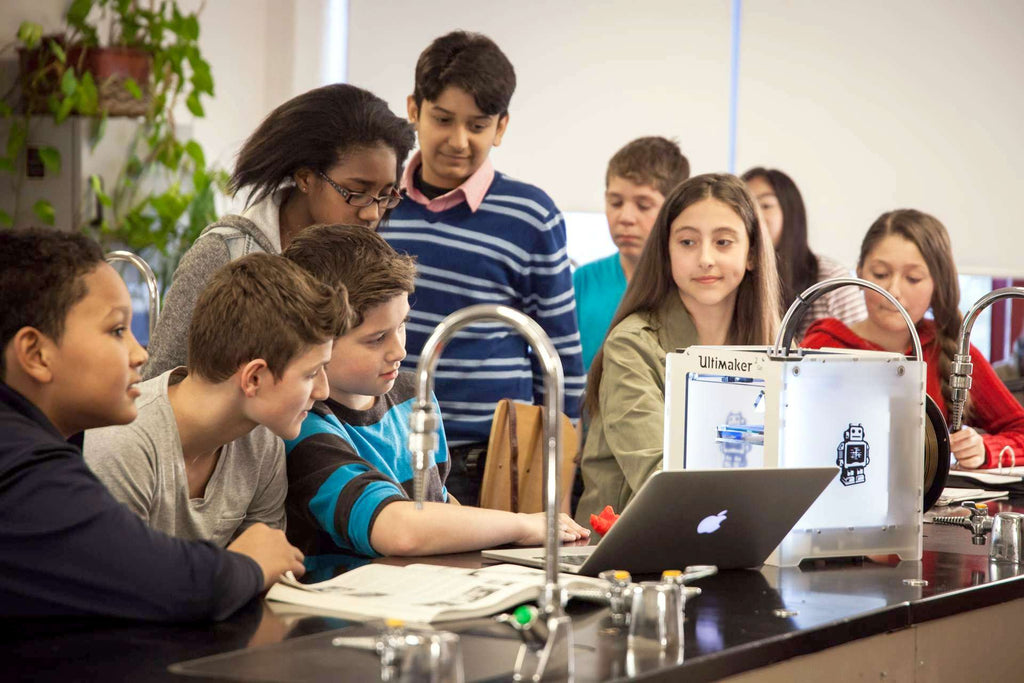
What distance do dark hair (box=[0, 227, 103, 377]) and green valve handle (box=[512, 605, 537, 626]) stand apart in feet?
2.00

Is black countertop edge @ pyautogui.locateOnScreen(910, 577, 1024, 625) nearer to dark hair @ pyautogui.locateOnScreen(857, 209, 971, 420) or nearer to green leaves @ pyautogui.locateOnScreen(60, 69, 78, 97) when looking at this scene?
dark hair @ pyautogui.locateOnScreen(857, 209, 971, 420)

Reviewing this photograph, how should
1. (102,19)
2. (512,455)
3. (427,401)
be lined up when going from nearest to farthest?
1. (427,401)
2. (512,455)
3. (102,19)

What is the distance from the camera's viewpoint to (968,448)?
109 inches

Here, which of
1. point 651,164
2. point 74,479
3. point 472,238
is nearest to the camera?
point 74,479

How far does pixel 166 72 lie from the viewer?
5.20 metres

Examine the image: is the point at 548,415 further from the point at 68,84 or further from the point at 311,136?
the point at 68,84

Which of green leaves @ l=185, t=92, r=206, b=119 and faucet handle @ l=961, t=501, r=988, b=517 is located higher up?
green leaves @ l=185, t=92, r=206, b=119

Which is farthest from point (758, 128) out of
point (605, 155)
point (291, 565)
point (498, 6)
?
point (291, 565)

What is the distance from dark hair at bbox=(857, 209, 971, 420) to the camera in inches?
117

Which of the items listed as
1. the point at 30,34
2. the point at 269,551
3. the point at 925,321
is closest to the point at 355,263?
the point at 269,551

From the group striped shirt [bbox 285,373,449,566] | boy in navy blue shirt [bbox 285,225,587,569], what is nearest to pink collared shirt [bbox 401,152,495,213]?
boy in navy blue shirt [bbox 285,225,587,569]

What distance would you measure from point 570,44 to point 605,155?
A: 499 mm

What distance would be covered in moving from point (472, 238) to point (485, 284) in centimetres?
11

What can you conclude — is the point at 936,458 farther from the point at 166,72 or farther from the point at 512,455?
the point at 166,72
